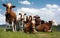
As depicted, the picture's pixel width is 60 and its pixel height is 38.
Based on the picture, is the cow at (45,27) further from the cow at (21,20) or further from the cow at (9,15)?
the cow at (9,15)

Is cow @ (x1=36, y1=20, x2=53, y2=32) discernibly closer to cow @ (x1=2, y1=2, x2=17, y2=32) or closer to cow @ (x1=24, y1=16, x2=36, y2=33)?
cow @ (x1=24, y1=16, x2=36, y2=33)

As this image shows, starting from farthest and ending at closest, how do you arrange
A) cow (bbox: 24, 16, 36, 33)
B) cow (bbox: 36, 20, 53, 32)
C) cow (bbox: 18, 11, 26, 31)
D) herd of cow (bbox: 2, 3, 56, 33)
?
cow (bbox: 36, 20, 53, 32)
cow (bbox: 18, 11, 26, 31)
herd of cow (bbox: 2, 3, 56, 33)
cow (bbox: 24, 16, 36, 33)

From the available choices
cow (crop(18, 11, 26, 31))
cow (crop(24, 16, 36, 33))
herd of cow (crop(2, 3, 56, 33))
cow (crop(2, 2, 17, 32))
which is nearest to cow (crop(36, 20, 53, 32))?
herd of cow (crop(2, 3, 56, 33))

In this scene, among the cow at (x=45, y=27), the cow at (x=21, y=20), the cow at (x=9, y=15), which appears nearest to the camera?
the cow at (x=9, y=15)

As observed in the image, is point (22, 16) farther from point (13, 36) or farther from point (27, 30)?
point (13, 36)

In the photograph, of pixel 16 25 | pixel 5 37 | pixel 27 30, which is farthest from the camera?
pixel 16 25

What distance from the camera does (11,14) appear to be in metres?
15.0

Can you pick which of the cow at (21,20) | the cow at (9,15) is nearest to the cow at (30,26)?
the cow at (21,20)

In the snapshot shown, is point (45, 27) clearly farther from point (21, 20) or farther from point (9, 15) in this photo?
point (9, 15)

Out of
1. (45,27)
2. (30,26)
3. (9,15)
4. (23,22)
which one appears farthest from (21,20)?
(45,27)

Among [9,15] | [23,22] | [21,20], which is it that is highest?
[9,15]

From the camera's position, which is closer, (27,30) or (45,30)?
(27,30)

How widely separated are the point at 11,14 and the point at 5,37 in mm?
4443

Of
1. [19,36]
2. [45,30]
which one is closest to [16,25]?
[45,30]
